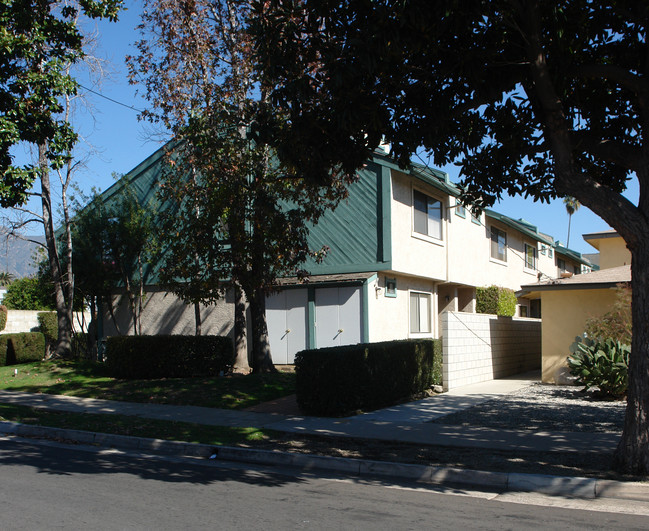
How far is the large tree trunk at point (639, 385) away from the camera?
24.5 ft

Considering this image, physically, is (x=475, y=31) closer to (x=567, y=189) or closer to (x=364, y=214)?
(x=567, y=189)

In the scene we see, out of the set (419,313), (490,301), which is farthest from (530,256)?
(419,313)

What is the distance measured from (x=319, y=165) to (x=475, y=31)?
340cm

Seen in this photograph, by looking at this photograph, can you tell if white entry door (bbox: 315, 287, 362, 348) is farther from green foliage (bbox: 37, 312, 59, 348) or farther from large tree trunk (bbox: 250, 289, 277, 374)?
green foliage (bbox: 37, 312, 59, 348)

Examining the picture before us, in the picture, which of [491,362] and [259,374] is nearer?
[259,374]

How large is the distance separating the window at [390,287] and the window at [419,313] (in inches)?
50.7

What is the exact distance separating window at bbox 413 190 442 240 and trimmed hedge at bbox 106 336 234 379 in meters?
7.85

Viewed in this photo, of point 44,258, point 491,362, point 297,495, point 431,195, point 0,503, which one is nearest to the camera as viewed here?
point 0,503

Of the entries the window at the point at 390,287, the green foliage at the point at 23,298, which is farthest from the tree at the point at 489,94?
the green foliage at the point at 23,298

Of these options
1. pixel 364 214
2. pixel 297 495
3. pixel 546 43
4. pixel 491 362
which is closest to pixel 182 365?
pixel 364 214

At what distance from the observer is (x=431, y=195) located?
21844 millimetres

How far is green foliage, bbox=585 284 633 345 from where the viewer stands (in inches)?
602

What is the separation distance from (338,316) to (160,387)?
6232mm

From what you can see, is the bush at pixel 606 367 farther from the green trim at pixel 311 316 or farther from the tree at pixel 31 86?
the tree at pixel 31 86
